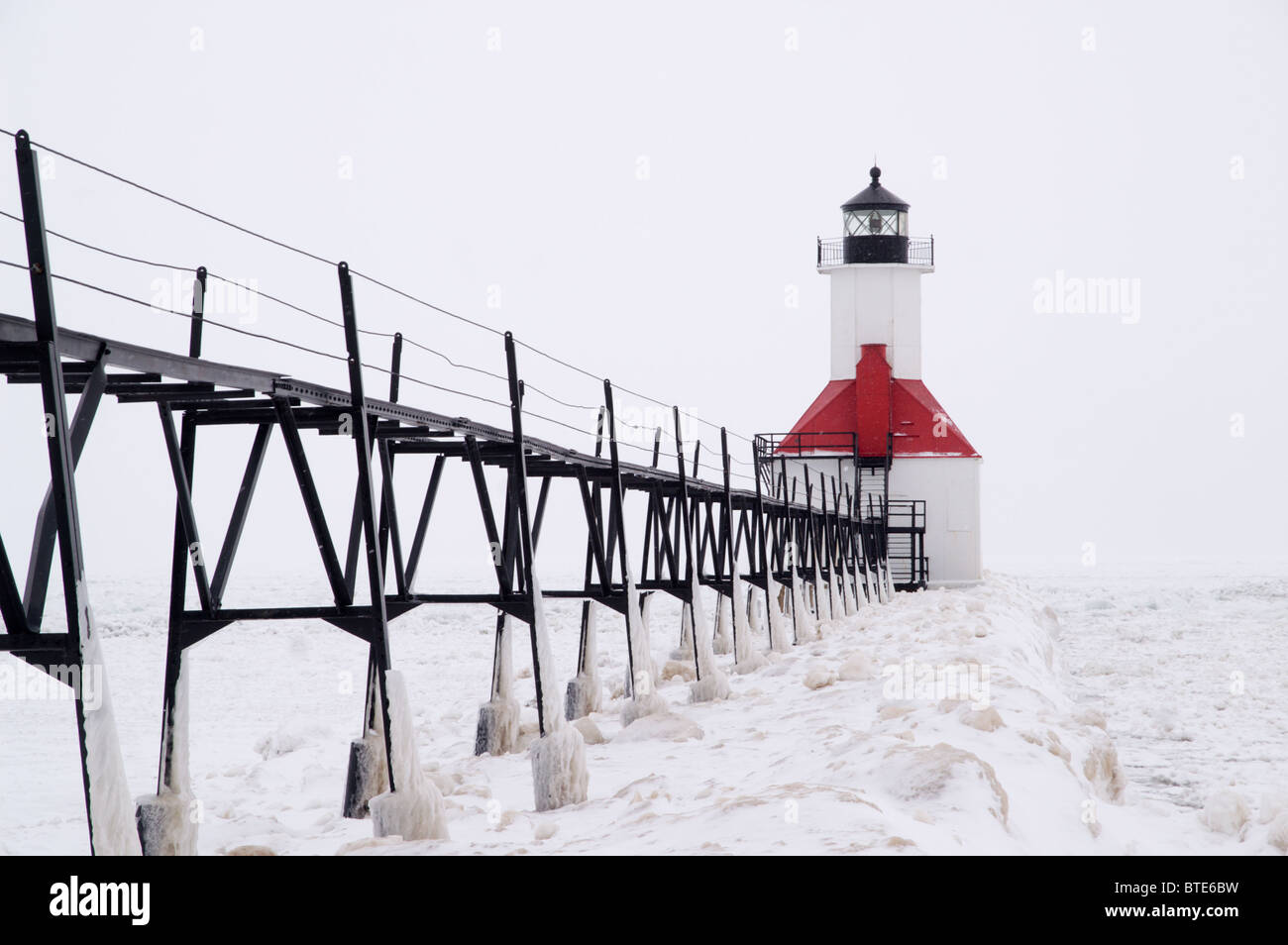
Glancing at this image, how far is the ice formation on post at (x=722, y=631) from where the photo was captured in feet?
74.7

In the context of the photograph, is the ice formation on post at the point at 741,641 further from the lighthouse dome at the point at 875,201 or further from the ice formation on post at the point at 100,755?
the lighthouse dome at the point at 875,201

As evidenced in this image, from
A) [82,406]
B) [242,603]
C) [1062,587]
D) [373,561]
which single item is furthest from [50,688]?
[1062,587]

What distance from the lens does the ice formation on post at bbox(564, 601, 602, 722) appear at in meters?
13.9

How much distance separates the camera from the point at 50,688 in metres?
21.7

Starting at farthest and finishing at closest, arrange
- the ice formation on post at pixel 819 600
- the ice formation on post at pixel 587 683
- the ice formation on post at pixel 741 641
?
the ice formation on post at pixel 819 600, the ice formation on post at pixel 741 641, the ice formation on post at pixel 587 683

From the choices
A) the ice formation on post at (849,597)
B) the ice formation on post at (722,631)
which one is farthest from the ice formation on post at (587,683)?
the ice formation on post at (849,597)

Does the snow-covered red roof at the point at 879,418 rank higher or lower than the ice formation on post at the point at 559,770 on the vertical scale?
higher

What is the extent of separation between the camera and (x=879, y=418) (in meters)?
37.9

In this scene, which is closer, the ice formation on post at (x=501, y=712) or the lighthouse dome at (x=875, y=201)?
the ice formation on post at (x=501, y=712)

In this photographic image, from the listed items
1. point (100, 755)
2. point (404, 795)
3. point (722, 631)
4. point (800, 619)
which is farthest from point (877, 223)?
point (100, 755)

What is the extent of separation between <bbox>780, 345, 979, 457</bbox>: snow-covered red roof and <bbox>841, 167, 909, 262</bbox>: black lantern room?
346 centimetres

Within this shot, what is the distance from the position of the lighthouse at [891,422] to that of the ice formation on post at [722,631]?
41.1 feet
